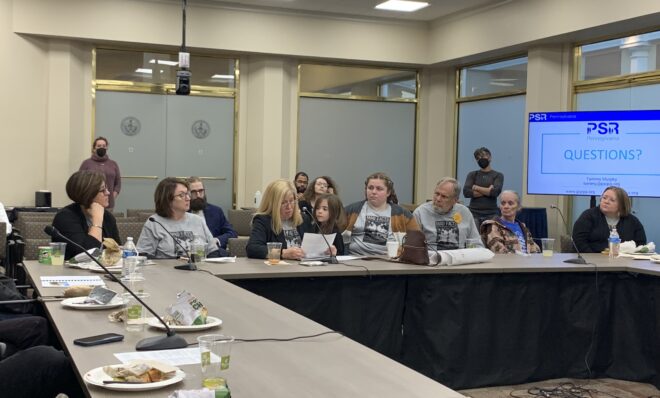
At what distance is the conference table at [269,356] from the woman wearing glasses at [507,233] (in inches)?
120

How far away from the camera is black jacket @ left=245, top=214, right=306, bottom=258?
17.0ft

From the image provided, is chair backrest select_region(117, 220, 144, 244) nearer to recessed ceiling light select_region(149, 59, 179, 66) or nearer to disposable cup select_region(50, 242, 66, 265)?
disposable cup select_region(50, 242, 66, 265)

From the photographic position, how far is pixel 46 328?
350cm

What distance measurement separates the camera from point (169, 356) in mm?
2363

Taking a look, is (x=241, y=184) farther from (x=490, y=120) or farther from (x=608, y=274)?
(x=608, y=274)

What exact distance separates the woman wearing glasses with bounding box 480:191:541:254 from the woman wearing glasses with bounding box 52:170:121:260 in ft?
9.67

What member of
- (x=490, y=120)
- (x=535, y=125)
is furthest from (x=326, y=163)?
(x=535, y=125)

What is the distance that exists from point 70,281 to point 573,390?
10.3ft

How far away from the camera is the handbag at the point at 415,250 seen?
16.4 ft

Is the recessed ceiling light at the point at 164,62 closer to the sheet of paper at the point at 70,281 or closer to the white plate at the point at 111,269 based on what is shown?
the white plate at the point at 111,269

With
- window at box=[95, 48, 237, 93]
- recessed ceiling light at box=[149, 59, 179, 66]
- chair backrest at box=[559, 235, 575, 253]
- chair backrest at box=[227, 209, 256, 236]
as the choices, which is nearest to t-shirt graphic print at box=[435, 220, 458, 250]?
chair backrest at box=[559, 235, 575, 253]

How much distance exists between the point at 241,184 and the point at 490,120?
3.69 meters

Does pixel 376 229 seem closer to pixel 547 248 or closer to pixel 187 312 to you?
pixel 547 248

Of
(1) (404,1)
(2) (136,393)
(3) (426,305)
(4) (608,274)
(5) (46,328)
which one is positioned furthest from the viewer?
(1) (404,1)
